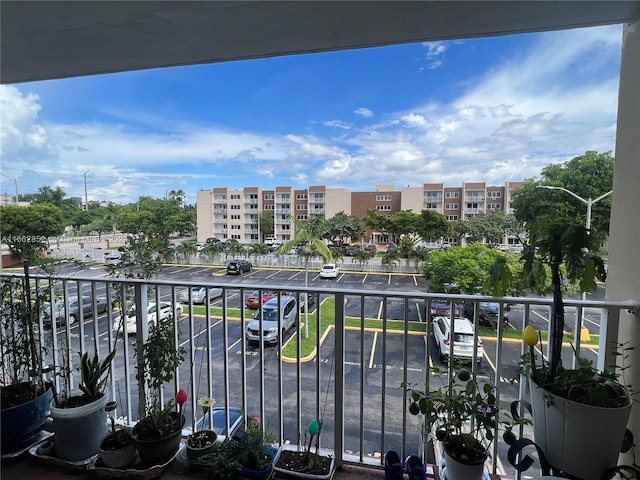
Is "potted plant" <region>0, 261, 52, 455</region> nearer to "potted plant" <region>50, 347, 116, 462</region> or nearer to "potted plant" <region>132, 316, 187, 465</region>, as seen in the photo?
"potted plant" <region>50, 347, 116, 462</region>

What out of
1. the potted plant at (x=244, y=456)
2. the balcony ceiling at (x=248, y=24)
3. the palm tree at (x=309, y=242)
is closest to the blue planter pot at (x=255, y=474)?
the potted plant at (x=244, y=456)

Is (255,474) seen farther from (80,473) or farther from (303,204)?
(303,204)

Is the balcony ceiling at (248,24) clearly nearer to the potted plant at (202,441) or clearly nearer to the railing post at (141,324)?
the railing post at (141,324)

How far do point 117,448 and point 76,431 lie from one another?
24 cm

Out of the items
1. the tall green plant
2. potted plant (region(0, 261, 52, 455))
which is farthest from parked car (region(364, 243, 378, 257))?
potted plant (region(0, 261, 52, 455))

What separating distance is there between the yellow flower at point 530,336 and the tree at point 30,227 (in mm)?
2592

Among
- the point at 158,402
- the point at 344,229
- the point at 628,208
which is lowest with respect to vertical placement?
the point at 158,402

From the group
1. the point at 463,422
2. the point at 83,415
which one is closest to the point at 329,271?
the point at 463,422

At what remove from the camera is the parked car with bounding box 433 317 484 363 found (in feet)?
4.49

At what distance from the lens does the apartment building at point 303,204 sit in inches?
80.7

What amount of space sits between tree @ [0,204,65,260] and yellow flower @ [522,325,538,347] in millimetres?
2592

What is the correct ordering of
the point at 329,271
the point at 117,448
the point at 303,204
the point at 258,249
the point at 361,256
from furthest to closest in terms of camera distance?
the point at 303,204
the point at 258,249
the point at 361,256
the point at 329,271
the point at 117,448

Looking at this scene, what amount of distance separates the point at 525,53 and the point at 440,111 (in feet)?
3.10

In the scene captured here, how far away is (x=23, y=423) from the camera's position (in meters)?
1.49
